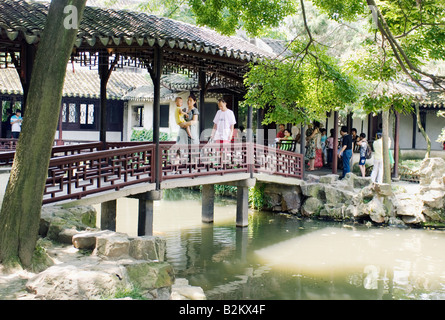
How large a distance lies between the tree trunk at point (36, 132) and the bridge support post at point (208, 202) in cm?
815

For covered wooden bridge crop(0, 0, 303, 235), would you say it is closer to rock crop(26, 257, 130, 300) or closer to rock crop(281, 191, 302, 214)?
rock crop(281, 191, 302, 214)

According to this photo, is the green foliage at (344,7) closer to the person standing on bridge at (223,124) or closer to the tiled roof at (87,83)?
the person standing on bridge at (223,124)

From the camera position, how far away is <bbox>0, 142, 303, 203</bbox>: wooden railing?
8141 mm

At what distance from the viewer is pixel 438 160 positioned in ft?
→ 45.5

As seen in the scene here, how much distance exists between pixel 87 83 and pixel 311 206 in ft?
40.8

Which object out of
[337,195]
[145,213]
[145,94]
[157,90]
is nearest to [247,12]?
[157,90]

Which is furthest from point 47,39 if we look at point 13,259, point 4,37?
point 4,37

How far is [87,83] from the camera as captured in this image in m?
22.3

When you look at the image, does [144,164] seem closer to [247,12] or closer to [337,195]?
[247,12]

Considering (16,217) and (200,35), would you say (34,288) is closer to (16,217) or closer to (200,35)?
(16,217)

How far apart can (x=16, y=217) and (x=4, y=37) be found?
180 inches

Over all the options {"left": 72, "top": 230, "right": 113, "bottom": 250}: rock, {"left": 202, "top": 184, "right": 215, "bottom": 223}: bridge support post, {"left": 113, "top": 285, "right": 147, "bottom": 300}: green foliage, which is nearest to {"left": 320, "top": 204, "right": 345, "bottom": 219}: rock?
{"left": 202, "top": 184, "right": 215, "bottom": 223}: bridge support post

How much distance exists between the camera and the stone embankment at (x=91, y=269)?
4434 millimetres

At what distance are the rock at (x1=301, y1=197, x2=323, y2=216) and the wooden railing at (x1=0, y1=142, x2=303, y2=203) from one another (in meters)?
0.80
